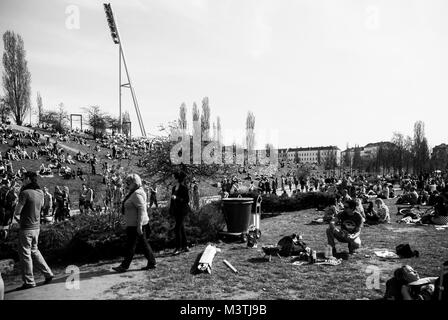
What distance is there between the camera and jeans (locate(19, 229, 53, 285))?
4980 mm

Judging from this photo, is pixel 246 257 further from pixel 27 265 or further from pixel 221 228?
pixel 27 265

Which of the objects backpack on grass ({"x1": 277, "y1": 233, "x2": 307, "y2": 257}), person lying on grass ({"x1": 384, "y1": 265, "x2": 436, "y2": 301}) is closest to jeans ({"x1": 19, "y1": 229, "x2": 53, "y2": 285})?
backpack on grass ({"x1": 277, "y1": 233, "x2": 307, "y2": 257})

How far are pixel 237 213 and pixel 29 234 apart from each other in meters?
4.90

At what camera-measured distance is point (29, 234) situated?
5.09 meters

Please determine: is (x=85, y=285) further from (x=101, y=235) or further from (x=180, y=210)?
(x=180, y=210)

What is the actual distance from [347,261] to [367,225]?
5.53 metres

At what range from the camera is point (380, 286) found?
196 inches

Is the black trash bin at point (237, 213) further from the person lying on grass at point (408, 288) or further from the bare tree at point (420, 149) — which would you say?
the bare tree at point (420, 149)

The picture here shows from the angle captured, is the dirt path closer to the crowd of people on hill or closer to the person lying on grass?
the crowd of people on hill

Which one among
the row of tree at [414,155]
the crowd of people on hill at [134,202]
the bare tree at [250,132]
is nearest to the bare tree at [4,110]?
the crowd of people on hill at [134,202]

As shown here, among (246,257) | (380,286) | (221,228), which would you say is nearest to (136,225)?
(246,257)

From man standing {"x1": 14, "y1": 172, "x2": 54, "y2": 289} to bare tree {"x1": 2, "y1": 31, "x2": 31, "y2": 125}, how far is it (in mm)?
53002

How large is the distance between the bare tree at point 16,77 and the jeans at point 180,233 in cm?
5302

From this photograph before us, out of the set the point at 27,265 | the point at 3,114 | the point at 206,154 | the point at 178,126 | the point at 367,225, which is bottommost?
the point at 367,225
